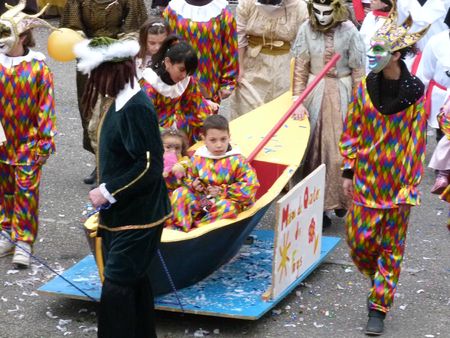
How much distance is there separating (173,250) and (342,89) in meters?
2.39

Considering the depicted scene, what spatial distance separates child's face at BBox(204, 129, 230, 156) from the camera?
21.9ft

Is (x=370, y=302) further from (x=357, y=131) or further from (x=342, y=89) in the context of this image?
(x=342, y=89)

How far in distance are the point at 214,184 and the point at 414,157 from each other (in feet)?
4.39

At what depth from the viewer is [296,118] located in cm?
795

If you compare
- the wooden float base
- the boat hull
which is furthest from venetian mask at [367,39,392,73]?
the wooden float base

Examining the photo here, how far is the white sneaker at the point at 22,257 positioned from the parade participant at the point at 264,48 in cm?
227

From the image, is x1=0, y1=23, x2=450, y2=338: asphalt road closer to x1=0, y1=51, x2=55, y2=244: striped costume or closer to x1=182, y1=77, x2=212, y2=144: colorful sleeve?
x1=0, y1=51, x2=55, y2=244: striped costume

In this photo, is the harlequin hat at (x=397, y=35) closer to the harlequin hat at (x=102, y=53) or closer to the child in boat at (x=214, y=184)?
the child in boat at (x=214, y=184)

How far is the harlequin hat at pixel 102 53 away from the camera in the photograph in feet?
17.1

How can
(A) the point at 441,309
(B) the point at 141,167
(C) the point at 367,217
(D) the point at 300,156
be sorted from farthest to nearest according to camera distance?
(D) the point at 300,156 → (A) the point at 441,309 → (C) the point at 367,217 → (B) the point at 141,167

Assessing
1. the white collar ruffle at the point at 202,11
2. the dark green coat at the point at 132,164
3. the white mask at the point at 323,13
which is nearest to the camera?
the dark green coat at the point at 132,164

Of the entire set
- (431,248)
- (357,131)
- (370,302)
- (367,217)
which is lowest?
(431,248)

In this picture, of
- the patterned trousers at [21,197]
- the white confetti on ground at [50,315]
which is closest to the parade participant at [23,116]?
the patterned trousers at [21,197]

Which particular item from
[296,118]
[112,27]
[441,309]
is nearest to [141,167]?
[441,309]
